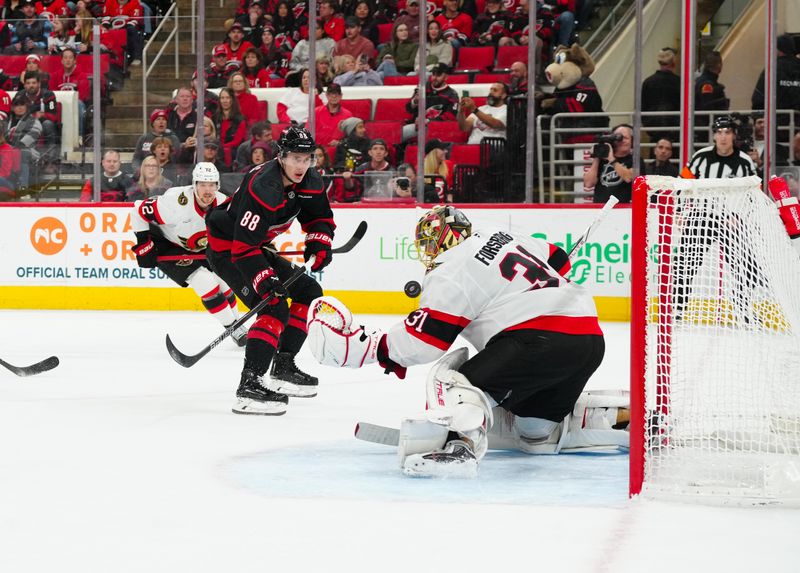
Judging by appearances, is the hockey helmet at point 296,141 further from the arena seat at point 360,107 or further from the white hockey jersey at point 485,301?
the arena seat at point 360,107

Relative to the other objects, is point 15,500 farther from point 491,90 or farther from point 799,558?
point 491,90

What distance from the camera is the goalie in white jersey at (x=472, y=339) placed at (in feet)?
9.19

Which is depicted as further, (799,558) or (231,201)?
(231,201)

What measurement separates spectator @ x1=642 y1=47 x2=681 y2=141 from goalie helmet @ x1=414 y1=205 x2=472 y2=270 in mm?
4342

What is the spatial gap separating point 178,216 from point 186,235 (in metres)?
0.10

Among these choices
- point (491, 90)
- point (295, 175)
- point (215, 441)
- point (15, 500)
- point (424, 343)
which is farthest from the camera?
point (491, 90)

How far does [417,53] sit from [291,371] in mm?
3684

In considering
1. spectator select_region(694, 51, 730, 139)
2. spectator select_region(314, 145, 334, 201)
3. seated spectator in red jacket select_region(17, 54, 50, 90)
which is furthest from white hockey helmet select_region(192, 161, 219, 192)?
spectator select_region(694, 51, 730, 139)

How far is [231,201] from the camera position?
4.27 meters

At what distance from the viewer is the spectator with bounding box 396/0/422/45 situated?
7371 millimetres

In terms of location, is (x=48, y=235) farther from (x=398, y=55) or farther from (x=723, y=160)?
(x=723, y=160)

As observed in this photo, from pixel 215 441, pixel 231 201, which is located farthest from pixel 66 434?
pixel 231 201

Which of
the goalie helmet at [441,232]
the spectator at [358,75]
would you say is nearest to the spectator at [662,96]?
the spectator at [358,75]

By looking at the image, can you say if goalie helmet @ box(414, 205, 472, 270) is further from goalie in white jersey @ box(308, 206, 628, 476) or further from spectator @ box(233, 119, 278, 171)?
spectator @ box(233, 119, 278, 171)
